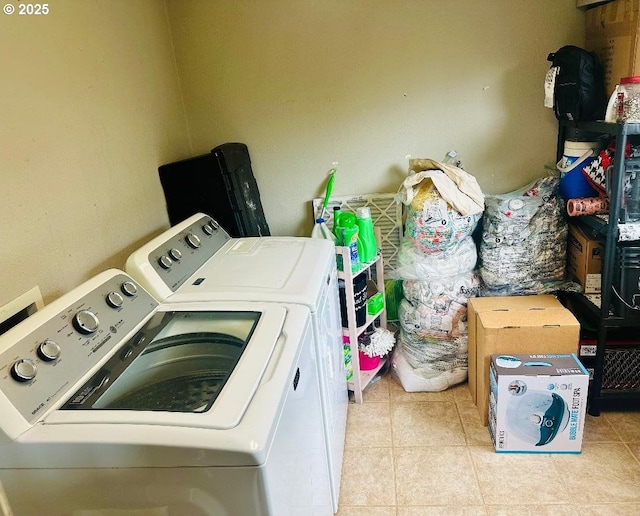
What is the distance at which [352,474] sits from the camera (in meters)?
1.99

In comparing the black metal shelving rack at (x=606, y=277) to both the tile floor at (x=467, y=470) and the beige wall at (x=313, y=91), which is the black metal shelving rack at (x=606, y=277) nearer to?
the tile floor at (x=467, y=470)

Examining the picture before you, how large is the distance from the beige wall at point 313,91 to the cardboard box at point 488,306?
60cm

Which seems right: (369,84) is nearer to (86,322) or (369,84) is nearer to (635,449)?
(86,322)

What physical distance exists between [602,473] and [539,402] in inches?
13.4

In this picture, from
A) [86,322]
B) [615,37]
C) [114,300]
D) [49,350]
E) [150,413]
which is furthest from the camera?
[615,37]

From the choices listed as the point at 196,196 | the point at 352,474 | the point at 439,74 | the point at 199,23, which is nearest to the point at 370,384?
the point at 352,474

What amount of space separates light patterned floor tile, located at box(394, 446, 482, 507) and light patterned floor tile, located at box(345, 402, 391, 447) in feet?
0.38

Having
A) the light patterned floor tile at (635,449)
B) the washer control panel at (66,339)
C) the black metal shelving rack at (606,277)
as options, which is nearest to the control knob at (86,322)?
the washer control panel at (66,339)

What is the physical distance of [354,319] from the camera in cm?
228

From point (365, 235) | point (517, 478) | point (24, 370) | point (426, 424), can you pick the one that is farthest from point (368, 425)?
point (24, 370)

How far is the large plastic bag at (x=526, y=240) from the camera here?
227cm

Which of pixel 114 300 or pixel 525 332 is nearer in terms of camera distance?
pixel 114 300

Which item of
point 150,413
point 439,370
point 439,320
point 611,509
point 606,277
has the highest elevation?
point 150,413

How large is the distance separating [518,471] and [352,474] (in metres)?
0.65
